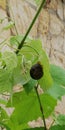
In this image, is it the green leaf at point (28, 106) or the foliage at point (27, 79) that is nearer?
the foliage at point (27, 79)

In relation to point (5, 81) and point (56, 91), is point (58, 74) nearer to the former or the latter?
point (56, 91)

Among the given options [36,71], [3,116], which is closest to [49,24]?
[3,116]

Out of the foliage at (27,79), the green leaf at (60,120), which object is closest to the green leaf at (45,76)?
the foliage at (27,79)

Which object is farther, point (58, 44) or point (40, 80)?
point (58, 44)

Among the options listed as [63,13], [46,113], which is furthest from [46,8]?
[46,113]

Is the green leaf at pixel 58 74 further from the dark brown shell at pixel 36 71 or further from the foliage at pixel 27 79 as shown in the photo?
the dark brown shell at pixel 36 71

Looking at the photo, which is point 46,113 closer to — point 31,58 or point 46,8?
point 31,58

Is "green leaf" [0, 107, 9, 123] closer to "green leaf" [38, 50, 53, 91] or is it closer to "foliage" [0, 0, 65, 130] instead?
"foliage" [0, 0, 65, 130]
